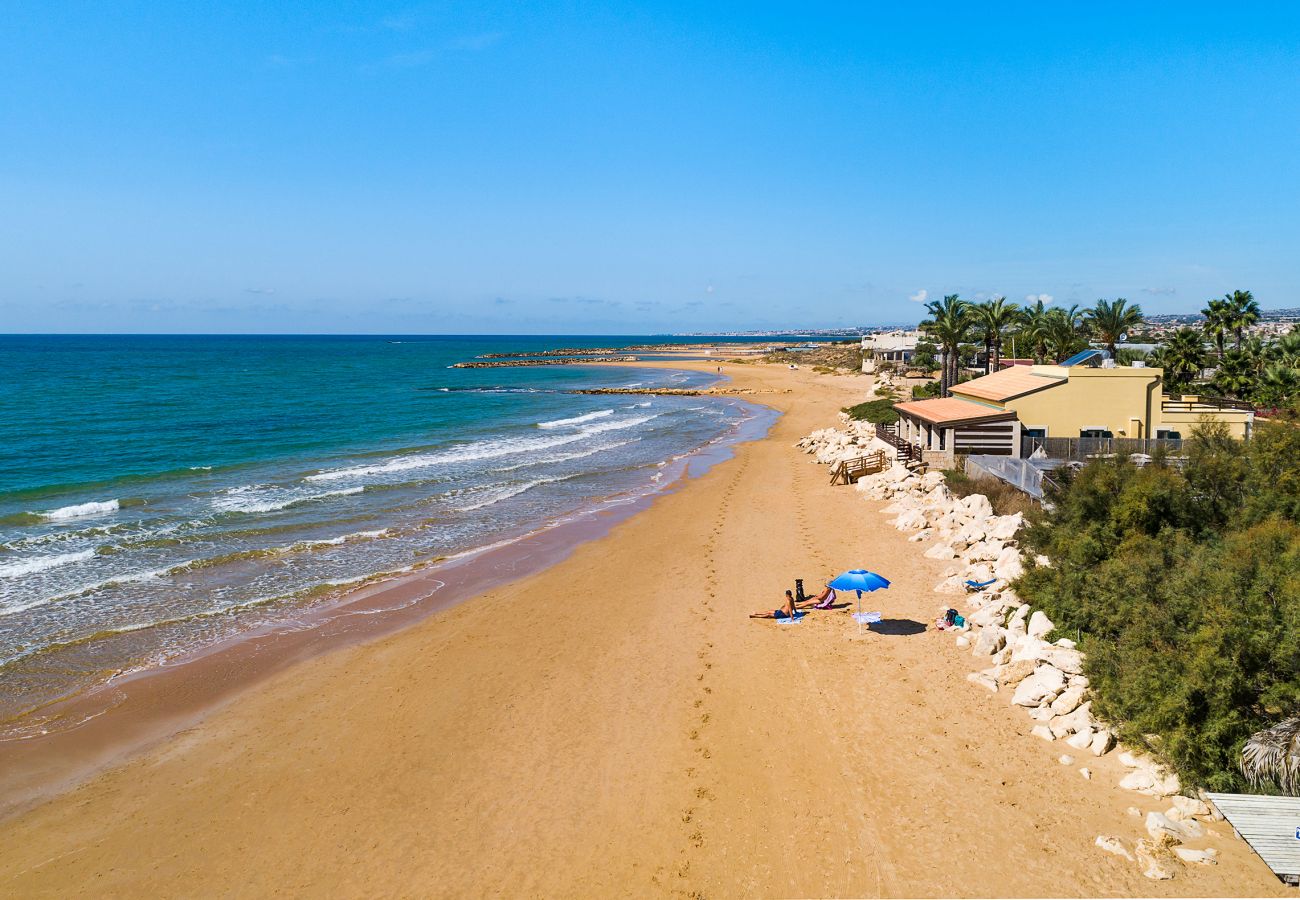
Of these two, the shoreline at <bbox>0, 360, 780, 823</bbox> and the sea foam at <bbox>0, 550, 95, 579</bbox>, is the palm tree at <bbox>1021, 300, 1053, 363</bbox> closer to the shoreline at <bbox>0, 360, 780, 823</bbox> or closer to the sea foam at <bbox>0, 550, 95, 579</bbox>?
the shoreline at <bbox>0, 360, 780, 823</bbox>

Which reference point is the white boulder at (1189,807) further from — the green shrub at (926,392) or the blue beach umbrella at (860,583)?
the green shrub at (926,392)

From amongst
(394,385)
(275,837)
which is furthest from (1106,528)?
(394,385)

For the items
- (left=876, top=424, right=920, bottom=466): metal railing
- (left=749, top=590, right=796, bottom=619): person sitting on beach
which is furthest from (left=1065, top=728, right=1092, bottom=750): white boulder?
(left=876, top=424, right=920, bottom=466): metal railing

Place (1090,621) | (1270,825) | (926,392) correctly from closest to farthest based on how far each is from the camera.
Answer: (1270,825) < (1090,621) < (926,392)

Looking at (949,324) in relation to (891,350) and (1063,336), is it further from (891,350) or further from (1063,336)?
(891,350)

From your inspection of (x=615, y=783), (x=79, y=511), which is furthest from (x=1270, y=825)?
(x=79, y=511)
